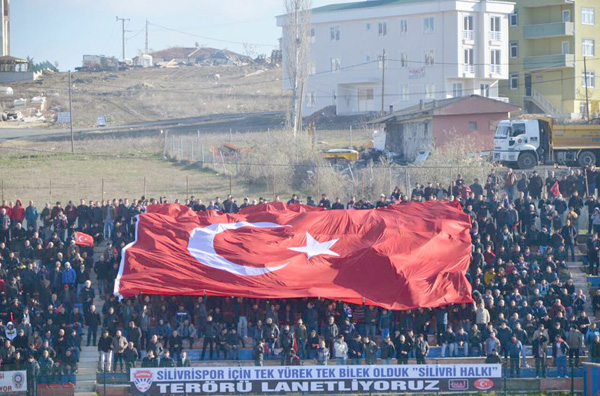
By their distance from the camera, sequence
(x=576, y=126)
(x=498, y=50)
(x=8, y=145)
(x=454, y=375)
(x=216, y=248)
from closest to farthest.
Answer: (x=454, y=375)
(x=216, y=248)
(x=576, y=126)
(x=8, y=145)
(x=498, y=50)

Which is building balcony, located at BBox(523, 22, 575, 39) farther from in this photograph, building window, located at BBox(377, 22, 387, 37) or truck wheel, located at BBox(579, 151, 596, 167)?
truck wheel, located at BBox(579, 151, 596, 167)

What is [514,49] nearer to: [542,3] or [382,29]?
[542,3]

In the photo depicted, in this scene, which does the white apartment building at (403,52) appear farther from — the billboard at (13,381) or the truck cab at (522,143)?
the billboard at (13,381)

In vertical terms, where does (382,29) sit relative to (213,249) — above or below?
above

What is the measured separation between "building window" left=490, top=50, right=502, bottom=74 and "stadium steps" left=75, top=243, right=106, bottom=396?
45.0 m

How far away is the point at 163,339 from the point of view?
2342cm

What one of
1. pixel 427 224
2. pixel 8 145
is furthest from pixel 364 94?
pixel 427 224

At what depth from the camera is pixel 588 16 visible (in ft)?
229

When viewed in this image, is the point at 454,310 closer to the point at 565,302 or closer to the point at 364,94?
the point at 565,302

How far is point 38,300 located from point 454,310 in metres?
11.1

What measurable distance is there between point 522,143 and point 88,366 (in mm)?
25047

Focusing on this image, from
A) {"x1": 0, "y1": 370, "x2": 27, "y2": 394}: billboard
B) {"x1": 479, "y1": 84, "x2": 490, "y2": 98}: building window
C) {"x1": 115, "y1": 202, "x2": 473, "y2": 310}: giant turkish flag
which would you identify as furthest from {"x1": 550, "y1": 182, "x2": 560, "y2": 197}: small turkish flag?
{"x1": 479, "y1": 84, "x2": 490, "y2": 98}: building window

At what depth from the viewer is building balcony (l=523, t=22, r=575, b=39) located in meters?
67.4

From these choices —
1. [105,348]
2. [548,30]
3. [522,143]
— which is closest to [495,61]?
[548,30]
